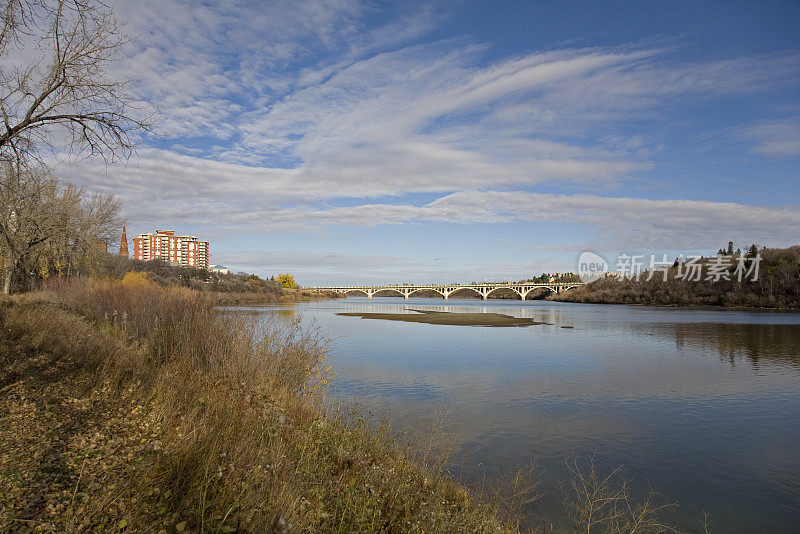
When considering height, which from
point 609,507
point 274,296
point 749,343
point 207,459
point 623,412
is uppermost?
point 274,296

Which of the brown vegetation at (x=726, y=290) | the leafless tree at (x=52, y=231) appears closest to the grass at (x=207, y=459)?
the leafless tree at (x=52, y=231)

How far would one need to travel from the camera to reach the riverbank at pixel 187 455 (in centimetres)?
417

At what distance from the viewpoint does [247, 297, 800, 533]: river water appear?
865 cm

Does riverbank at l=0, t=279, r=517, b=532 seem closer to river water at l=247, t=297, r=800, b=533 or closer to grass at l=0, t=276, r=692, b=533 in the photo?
grass at l=0, t=276, r=692, b=533

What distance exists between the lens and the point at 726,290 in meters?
104

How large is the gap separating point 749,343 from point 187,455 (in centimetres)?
3718

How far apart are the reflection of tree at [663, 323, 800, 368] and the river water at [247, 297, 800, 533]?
0.27 metres

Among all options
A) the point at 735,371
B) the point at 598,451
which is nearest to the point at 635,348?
the point at 735,371

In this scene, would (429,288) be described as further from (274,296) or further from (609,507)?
(609,507)

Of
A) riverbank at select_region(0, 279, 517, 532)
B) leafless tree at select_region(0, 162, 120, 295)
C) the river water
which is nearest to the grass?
riverbank at select_region(0, 279, 517, 532)

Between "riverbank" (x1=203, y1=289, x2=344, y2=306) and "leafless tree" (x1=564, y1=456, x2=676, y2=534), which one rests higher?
"riverbank" (x1=203, y1=289, x2=344, y2=306)

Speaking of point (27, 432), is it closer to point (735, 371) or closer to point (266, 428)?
point (266, 428)

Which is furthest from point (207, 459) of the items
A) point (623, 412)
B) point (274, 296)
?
point (274, 296)

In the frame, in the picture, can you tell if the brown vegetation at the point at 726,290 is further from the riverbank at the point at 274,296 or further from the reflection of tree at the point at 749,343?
the riverbank at the point at 274,296
